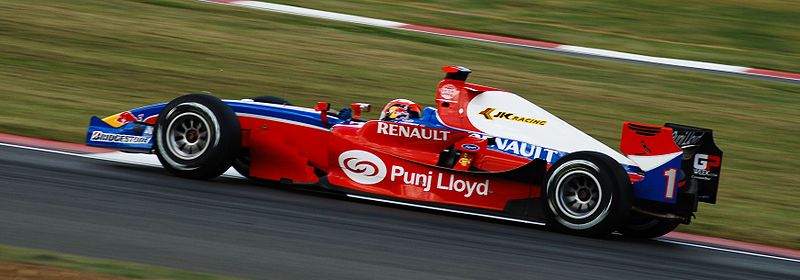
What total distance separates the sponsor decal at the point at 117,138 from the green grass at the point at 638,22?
13.0m

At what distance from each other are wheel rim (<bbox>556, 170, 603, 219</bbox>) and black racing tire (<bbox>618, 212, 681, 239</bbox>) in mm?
634

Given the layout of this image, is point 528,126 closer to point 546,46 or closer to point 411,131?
point 411,131

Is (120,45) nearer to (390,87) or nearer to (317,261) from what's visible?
(390,87)

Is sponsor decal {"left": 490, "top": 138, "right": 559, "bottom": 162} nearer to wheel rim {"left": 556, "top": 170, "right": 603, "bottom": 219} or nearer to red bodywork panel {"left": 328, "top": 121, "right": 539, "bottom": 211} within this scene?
red bodywork panel {"left": 328, "top": 121, "right": 539, "bottom": 211}

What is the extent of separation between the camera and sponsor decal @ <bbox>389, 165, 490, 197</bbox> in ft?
28.8

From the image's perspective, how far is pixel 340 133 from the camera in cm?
939

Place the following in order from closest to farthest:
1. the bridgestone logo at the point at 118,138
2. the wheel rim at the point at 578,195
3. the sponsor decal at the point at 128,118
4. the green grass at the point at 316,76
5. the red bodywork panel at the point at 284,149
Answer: the wheel rim at the point at 578,195 < the red bodywork panel at the point at 284,149 < the bridgestone logo at the point at 118,138 < the sponsor decal at the point at 128,118 < the green grass at the point at 316,76

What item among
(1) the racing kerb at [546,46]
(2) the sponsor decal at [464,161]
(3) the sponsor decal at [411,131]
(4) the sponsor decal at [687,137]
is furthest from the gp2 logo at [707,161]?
(1) the racing kerb at [546,46]

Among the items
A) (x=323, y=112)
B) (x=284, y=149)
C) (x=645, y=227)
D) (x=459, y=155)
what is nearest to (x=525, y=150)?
(x=459, y=155)

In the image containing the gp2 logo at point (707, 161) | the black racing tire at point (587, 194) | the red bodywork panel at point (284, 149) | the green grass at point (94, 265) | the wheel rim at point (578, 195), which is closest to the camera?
the green grass at point (94, 265)

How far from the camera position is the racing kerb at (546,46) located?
20.1 m

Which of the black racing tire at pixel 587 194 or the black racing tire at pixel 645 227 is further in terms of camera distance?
the black racing tire at pixel 645 227

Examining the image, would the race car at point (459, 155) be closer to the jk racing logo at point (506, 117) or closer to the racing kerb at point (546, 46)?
the jk racing logo at point (506, 117)

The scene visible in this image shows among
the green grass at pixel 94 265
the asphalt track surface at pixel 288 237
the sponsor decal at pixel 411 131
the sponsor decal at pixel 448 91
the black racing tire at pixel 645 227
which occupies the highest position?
the sponsor decal at pixel 448 91
